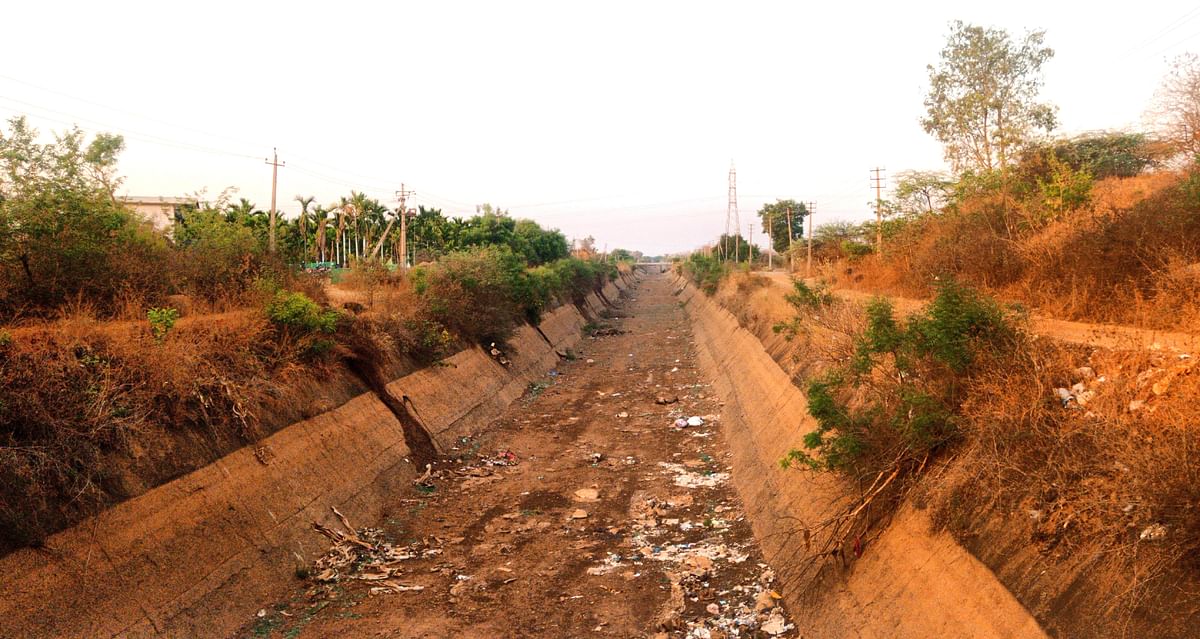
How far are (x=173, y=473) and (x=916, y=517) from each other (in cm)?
828

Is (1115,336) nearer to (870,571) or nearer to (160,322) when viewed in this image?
(870,571)

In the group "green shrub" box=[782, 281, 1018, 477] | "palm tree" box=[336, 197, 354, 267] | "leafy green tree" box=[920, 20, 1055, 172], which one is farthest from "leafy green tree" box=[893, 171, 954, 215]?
"palm tree" box=[336, 197, 354, 267]

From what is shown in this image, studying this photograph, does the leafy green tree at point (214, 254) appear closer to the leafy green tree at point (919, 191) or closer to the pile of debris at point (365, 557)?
the pile of debris at point (365, 557)

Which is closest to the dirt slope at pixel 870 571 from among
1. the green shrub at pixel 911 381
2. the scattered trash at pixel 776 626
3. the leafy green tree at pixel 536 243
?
the scattered trash at pixel 776 626

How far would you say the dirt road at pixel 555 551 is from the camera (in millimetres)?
8188

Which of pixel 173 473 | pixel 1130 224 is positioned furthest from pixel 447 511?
pixel 1130 224

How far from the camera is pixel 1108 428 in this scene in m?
5.73

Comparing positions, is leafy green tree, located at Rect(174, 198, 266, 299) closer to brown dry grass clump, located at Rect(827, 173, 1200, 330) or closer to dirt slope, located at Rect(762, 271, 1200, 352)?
brown dry grass clump, located at Rect(827, 173, 1200, 330)

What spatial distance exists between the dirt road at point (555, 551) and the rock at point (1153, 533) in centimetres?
388

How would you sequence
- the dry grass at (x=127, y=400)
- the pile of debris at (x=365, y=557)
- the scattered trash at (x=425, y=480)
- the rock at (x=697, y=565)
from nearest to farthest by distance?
the dry grass at (x=127, y=400) → the pile of debris at (x=365, y=557) → the rock at (x=697, y=565) → the scattered trash at (x=425, y=480)

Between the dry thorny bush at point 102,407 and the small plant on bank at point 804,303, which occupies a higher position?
the small plant on bank at point 804,303

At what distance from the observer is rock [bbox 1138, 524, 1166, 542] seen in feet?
15.4

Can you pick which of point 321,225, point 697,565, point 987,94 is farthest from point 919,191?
point 321,225

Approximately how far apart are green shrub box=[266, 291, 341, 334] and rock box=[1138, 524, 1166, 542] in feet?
38.8
